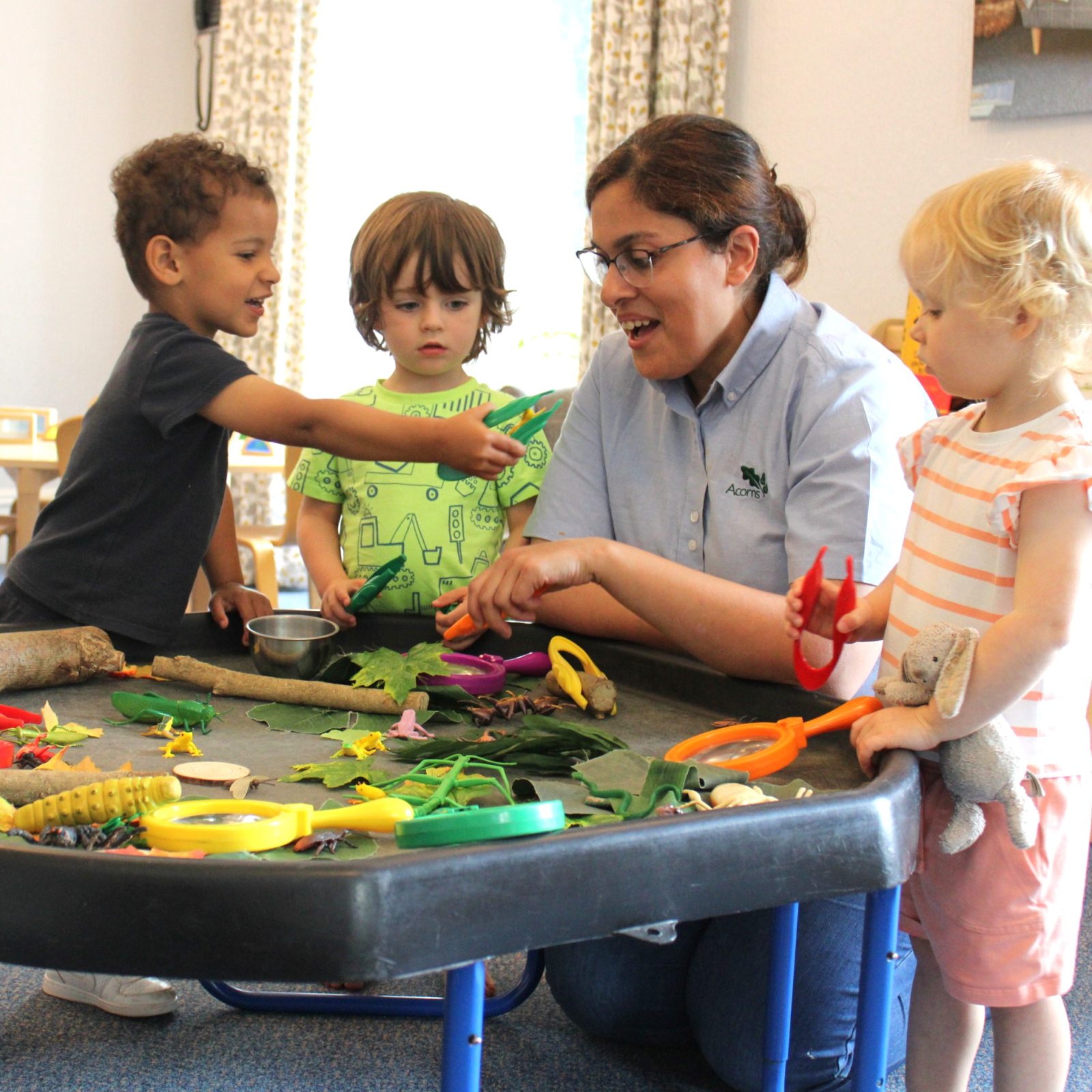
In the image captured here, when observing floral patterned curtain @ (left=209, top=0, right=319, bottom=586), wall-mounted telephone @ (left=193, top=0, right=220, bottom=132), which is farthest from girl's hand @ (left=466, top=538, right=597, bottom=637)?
wall-mounted telephone @ (left=193, top=0, right=220, bottom=132)

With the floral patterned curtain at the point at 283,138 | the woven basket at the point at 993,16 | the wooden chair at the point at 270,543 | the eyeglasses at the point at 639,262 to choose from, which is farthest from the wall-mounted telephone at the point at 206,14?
the eyeglasses at the point at 639,262

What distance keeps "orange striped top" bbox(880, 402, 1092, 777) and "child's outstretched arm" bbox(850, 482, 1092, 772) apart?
0.02 meters

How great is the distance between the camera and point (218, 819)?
2.12 feet

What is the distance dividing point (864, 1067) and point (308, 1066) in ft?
2.42

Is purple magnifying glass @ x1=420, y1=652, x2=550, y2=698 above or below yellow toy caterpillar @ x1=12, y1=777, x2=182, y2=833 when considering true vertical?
below

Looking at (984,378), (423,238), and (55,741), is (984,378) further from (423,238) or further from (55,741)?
(423,238)

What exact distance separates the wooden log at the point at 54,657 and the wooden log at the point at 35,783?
0.30 m

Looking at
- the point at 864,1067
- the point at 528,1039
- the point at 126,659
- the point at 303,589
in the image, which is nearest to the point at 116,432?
the point at 126,659

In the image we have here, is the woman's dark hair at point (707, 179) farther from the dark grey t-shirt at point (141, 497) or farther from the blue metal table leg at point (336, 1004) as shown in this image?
the blue metal table leg at point (336, 1004)

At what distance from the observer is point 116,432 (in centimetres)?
134

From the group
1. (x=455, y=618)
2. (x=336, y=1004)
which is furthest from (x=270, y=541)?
(x=455, y=618)

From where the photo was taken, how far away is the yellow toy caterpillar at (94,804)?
663mm

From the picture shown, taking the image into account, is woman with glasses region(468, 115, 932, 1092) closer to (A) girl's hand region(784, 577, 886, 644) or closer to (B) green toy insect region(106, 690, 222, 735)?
(A) girl's hand region(784, 577, 886, 644)

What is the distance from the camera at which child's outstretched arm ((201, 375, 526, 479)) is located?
1120 millimetres
